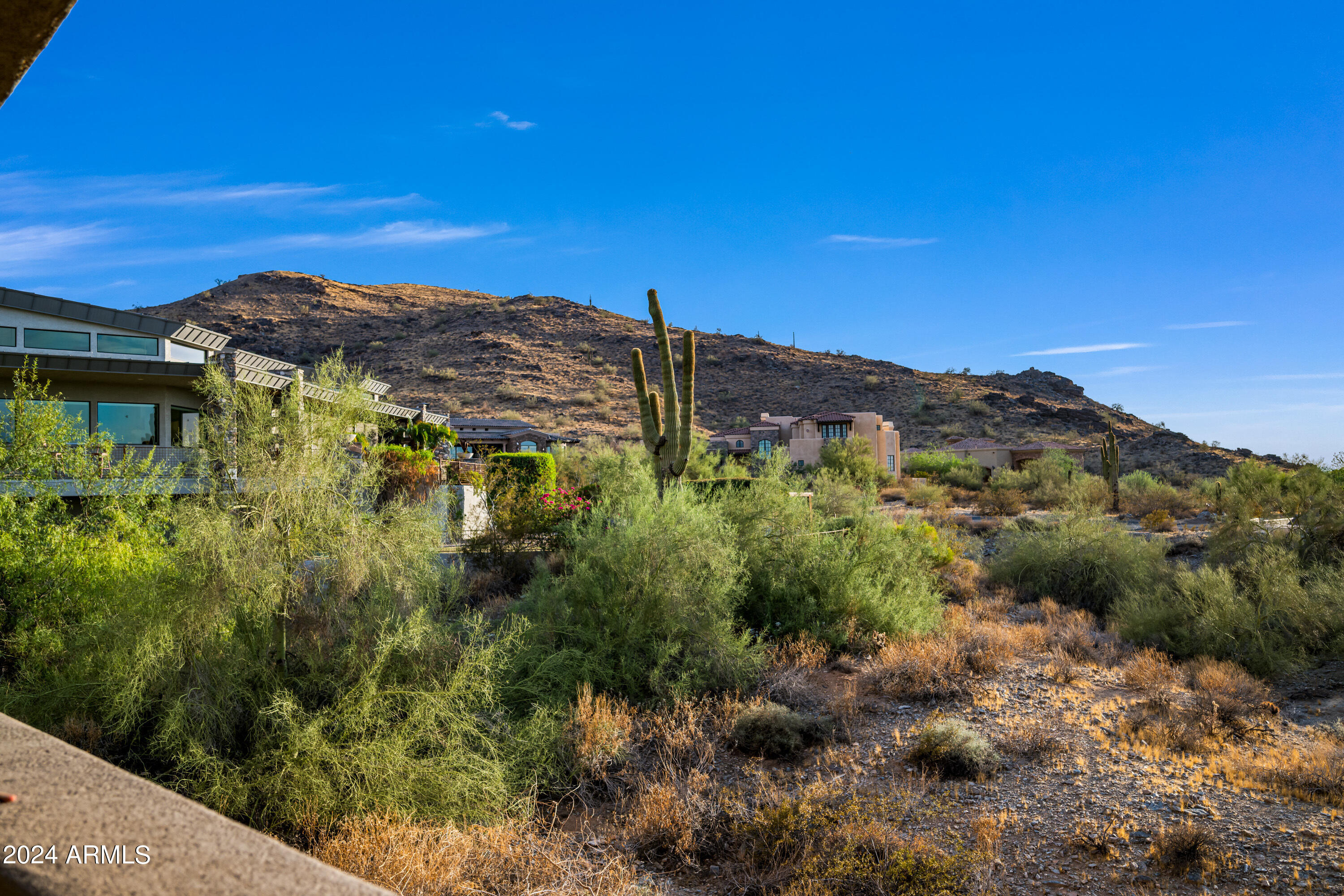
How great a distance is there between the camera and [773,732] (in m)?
6.97

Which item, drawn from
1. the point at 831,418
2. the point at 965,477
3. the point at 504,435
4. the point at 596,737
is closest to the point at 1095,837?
the point at 596,737

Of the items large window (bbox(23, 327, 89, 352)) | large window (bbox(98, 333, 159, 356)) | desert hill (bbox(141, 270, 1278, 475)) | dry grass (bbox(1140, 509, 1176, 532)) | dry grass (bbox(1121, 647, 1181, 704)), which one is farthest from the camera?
desert hill (bbox(141, 270, 1278, 475))

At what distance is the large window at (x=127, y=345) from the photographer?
18047 millimetres

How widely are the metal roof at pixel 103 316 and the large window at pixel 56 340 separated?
0.39 metres

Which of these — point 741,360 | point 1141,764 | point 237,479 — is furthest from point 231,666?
point 741,360

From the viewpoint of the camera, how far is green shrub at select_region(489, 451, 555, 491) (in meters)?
14.6

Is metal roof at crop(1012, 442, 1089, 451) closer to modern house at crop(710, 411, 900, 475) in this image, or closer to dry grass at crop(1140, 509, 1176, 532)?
modern house at crop(710, 411, 900, 475)

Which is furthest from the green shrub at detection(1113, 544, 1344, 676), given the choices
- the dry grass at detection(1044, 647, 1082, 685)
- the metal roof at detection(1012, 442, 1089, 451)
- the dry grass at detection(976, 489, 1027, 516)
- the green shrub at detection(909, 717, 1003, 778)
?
the metal roof at detection(1012, 442, 1089, 451)

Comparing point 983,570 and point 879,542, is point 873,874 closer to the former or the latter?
point 879,542

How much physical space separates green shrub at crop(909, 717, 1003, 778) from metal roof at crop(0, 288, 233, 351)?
1869 centimetres

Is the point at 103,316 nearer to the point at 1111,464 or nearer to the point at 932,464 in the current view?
the point at 1111,464

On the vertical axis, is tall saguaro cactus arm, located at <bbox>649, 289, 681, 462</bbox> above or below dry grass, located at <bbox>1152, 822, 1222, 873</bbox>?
above

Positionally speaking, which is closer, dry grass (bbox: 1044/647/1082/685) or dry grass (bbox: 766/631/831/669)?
dry grass (bbox: 766/631/831/669)

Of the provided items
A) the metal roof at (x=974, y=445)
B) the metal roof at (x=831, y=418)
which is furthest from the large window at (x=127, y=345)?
the metal roof at (x=974, y=445)
